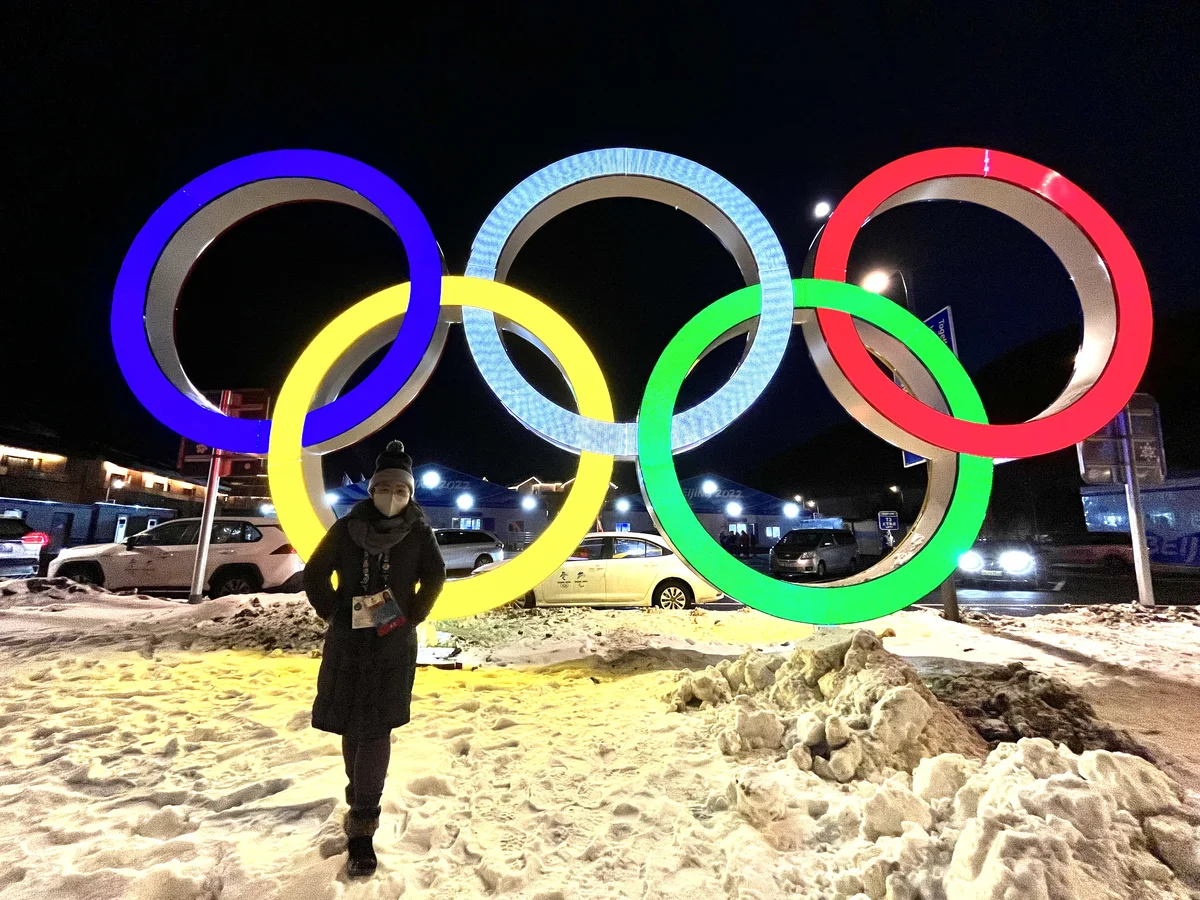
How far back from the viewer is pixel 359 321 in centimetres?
459

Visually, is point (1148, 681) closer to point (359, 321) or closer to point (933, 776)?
point (933, 776)

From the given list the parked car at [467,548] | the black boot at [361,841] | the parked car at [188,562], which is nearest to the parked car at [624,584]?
the parked car at [467,548]

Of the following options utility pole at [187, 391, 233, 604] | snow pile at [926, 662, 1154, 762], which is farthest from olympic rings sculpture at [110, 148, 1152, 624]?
utility pole at [187, 391, 233, 604]

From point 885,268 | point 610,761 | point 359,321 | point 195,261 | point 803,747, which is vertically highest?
point 885,268

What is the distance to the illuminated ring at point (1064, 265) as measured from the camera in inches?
168

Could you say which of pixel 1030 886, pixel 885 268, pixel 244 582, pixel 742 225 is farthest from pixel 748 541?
pixel 1030 886

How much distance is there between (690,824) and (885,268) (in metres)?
9.19

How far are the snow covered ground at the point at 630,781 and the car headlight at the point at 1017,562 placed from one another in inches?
351

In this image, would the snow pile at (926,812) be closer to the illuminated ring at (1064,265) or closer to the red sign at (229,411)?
the illuminated ring at (1064,265)

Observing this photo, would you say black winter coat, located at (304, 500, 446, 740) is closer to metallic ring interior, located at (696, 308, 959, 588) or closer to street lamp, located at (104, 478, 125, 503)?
metallic ring interior, located at (696, 308, 959, 588)

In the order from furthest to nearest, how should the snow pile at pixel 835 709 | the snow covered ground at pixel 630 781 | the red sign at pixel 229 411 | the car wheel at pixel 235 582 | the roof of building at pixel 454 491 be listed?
the roof of building at pixel 454 491
the red sign at pixel 229 411
the car wheel at pixel 235 582
the snow pile at pixel 835 709
the snow covered ground at pixel 630 781

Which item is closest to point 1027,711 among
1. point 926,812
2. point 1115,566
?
point 926,812

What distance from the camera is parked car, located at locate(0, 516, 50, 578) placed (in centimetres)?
955

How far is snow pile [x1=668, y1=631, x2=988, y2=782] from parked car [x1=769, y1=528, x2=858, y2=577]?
1066cm
